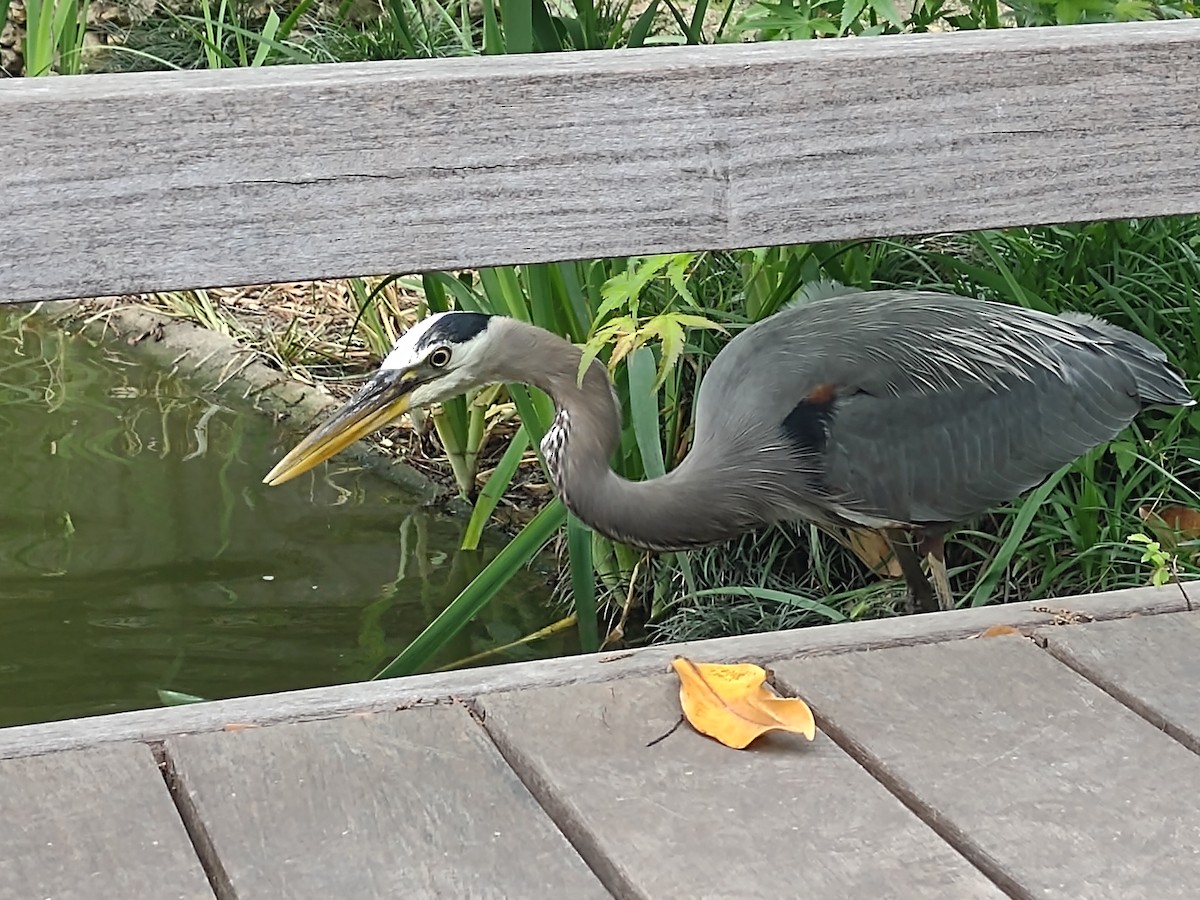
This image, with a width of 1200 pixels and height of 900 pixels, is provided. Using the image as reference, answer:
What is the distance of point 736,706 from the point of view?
1.39 metres

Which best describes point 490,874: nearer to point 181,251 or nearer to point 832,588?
point 181,251

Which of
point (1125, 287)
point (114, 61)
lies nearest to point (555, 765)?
point (1125, 287)

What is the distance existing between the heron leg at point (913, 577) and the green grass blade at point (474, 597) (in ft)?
2.15

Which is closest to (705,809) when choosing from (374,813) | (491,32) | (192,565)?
(374,813)

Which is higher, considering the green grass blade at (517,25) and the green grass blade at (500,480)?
the green grass blade at (517,25)

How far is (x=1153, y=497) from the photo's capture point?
3.31 metres

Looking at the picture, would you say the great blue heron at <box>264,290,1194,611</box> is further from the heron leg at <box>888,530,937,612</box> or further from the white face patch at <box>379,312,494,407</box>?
the white face patch at <box>379,312,494,407</box>

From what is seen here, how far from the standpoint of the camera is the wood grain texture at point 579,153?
108 centimetres

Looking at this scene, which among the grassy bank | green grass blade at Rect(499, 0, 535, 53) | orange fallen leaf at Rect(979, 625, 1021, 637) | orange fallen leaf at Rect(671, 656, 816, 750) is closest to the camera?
orange fallen leaf at Rect(671, 656, 816, 750)

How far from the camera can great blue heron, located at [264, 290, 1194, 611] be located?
290 centimetres

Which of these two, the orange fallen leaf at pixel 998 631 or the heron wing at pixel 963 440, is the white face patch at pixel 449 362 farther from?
the orange fallen leaf at pixel 998 631

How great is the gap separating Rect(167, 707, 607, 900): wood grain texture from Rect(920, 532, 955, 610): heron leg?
73.9 inches

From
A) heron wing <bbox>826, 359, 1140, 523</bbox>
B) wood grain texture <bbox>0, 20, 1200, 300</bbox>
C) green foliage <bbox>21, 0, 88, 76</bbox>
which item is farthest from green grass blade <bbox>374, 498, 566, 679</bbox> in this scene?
green foliage <bbox>21, 0, 88, 76</bbox>

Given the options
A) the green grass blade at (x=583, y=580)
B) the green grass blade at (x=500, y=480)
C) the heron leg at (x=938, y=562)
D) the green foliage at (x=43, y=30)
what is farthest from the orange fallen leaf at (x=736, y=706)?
the green foliage at (x=43, y=30)
